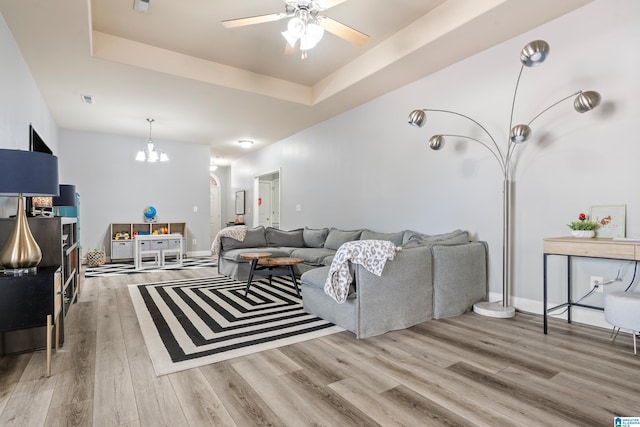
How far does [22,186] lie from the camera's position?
188 centimetres

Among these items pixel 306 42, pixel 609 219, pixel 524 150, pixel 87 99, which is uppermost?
pixel 87 99

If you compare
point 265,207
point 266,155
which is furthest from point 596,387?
Result: point 265,207

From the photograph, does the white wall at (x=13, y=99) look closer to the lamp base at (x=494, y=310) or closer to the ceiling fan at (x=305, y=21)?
the ceiling fan at (x=305, y=21)

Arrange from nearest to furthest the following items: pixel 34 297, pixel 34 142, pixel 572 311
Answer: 1. pixel 34 297
2. pixel 572 311
3. pixel 34 142

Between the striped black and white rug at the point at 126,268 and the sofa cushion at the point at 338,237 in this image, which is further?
the striped black and white rug at the point at 126,268

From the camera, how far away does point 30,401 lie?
1.71 m

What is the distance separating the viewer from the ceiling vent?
2908 mm

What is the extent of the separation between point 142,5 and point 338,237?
3.65m

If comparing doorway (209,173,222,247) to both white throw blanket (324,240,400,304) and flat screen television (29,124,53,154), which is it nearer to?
flat screen television (29,124,53,154)

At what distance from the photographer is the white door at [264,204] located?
900cm

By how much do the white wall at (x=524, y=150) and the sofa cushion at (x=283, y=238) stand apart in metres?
1.17

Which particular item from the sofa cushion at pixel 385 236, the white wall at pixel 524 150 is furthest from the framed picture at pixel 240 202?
Result: the sofa cushion at pixel 385 236

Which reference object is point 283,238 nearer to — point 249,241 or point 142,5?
point 249,241

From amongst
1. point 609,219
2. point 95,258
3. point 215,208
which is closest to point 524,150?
point 609,219
